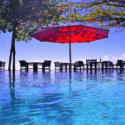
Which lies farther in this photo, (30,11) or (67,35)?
(30,11)

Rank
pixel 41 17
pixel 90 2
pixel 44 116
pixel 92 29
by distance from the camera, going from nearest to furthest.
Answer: pixel 44 116
pixel 92 29
pixel 90 2
pixel 41 17

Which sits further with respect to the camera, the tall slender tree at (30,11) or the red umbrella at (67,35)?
the tall slender tree at (30,11)

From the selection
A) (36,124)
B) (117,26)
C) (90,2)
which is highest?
(90,2)

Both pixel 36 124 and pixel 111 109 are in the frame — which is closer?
pixel 36 124

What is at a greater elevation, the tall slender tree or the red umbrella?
the tall slender tree

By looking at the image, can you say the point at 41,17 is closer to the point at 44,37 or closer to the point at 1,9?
the point at 1,9

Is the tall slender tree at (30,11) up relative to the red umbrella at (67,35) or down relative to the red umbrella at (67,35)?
up

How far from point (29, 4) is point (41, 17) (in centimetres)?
138

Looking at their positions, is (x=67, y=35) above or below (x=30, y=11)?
below

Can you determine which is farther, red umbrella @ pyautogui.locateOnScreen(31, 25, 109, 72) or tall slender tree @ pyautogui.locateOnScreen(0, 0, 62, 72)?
tall slender tree @ pyautogui.locateOnScreen(0, 0, 62, 72)

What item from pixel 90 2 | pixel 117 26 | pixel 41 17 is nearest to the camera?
pixel 90 2

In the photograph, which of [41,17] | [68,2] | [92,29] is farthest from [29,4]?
[92,29]

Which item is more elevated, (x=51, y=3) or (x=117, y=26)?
(x=51, y=3)

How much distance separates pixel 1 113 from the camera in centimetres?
265
